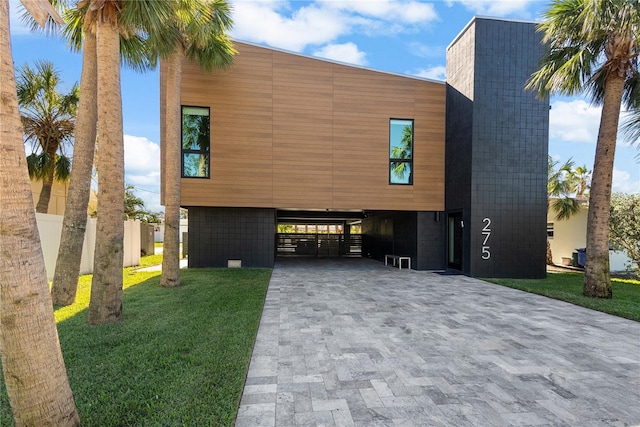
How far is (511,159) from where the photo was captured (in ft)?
32.0

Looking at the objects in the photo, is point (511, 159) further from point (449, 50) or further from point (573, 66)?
point (449, 50)

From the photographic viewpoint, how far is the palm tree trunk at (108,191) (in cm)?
467

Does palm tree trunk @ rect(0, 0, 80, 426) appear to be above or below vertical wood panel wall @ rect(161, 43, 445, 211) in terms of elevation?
below

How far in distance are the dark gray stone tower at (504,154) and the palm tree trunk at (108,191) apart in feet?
30.6

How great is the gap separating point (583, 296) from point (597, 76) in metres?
5.12

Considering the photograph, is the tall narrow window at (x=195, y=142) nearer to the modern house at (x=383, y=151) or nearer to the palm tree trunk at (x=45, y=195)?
the modern house at (x=383, y=151)

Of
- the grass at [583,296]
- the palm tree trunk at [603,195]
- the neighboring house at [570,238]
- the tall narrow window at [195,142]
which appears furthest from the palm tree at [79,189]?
the neighboring house at [570,238]

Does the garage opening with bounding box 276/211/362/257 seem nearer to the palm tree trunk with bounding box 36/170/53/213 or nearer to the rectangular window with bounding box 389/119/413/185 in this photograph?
the rectangular window with bounding box 389/119/413/185

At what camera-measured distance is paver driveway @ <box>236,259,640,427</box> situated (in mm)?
2502

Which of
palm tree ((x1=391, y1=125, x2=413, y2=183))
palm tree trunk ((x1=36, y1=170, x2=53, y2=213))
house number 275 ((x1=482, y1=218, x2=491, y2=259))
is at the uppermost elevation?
palm tree ((x1=391, y1=125, x2=413, y2=183))

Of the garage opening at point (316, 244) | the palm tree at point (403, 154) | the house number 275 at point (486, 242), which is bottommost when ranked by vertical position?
the garage opening at point (316, 244)

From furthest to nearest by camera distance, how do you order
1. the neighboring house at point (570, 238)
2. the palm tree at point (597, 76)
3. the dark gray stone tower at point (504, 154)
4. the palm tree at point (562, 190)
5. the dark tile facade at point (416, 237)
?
the palm tree at point (562, 190), the neighboring house at point (570, 238), the dark tile facade at point (416, 237), the dark gray stone tower at point (504, 154), the palm tree at point (597, 76)

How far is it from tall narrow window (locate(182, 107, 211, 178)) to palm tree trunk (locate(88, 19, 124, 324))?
5.52 metres

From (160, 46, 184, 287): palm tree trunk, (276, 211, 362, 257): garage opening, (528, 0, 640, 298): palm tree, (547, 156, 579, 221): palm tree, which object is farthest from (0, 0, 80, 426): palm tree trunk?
(547, 156, 579, 221): palm tree
